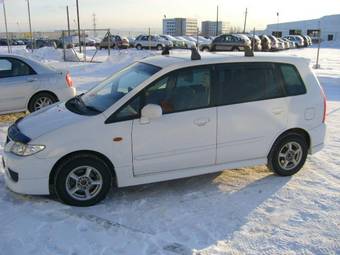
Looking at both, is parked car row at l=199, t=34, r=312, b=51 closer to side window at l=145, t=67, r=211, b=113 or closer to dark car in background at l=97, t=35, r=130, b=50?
dark car in background at l=97, t=35, r=130, b=50

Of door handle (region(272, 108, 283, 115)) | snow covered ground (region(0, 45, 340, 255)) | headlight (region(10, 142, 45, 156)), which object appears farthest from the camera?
door handle (region(272, 108, 283, 115))

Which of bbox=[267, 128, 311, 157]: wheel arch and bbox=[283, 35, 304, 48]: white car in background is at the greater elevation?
bbox=[267, 128, 311, 157]: wheel arch

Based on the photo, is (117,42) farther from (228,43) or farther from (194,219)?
(194,219)

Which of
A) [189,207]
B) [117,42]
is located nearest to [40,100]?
[189,207]

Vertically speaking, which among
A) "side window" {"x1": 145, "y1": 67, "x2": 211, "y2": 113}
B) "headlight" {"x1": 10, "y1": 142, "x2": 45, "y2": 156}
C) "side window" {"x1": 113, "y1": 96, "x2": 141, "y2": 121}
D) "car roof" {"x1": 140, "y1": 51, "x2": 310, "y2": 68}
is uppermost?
"car roof" {"x1": 140, "y1": 51, "x2": 310, "y2": 68}

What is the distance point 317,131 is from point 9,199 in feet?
13.5

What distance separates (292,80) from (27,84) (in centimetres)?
563

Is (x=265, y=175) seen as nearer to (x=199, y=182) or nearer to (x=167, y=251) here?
(x=199, y=182)

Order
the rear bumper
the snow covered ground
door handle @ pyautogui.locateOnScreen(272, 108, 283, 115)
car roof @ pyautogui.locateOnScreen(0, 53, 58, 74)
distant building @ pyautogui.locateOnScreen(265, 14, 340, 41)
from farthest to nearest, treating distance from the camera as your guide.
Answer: distant building @ pyautogui.locateOnScreen(265, 14, 340, 41), car roof @ pyautogui.locateOnScreen(0, 53, 58, 74), the rear bumper, door handle @ pyautogui.locateOnScreen(272, 108, 283, 115), the snow covered ground

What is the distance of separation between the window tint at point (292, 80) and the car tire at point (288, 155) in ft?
1.91

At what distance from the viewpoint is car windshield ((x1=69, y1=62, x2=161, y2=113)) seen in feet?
16.3

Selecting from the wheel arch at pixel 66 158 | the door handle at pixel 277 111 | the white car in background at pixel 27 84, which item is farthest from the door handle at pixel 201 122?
the white car in background at pixel 27 84

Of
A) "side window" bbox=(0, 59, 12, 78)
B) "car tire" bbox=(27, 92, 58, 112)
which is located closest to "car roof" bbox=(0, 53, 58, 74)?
"side window" bbox=(0, 59, 12, 78)

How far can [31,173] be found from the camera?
179 inches
